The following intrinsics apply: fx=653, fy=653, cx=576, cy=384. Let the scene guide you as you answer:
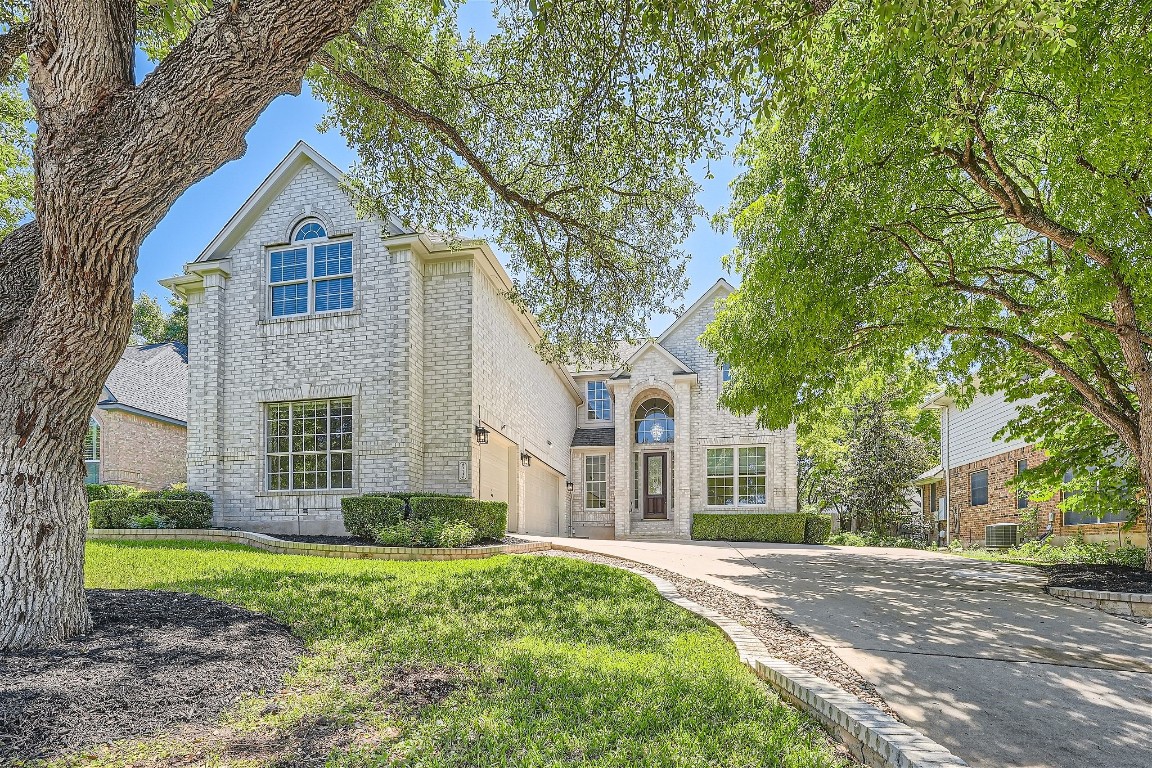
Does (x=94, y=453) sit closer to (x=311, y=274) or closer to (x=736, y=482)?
(x=311, y=274)

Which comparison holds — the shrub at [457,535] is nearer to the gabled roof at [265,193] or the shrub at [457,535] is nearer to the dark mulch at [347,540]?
the dark mulch at [347,540]

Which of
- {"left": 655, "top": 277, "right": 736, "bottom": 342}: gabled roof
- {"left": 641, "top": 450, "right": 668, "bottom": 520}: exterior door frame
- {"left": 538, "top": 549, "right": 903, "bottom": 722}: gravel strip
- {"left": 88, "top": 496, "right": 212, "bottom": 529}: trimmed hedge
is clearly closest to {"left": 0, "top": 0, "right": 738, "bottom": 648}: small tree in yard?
{"left": 538, "top": 549, "right": 903, "bottom": 722}: gravel strip

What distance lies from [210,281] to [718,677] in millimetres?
14803

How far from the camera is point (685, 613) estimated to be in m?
6.72

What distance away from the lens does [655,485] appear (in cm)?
2300

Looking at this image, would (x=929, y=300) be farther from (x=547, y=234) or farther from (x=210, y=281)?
(x=210, y=281)

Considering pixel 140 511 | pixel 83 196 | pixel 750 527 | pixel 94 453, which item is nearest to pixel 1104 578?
pixel 750 527

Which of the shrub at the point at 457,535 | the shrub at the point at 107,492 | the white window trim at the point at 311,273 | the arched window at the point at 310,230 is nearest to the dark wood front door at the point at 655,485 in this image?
the shrub at the point at 457,535

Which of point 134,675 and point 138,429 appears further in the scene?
point 138,429

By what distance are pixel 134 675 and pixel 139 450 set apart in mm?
17804

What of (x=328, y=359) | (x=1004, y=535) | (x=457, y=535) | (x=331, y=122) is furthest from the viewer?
(x=1004, y=535)

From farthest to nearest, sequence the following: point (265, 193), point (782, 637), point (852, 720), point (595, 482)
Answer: point (595, 482), point (265, 193), point (782, 637), point (852, 720)

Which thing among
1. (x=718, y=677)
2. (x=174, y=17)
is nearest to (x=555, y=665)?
(x=718, y=677)

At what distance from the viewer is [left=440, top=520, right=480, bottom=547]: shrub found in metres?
10.9
